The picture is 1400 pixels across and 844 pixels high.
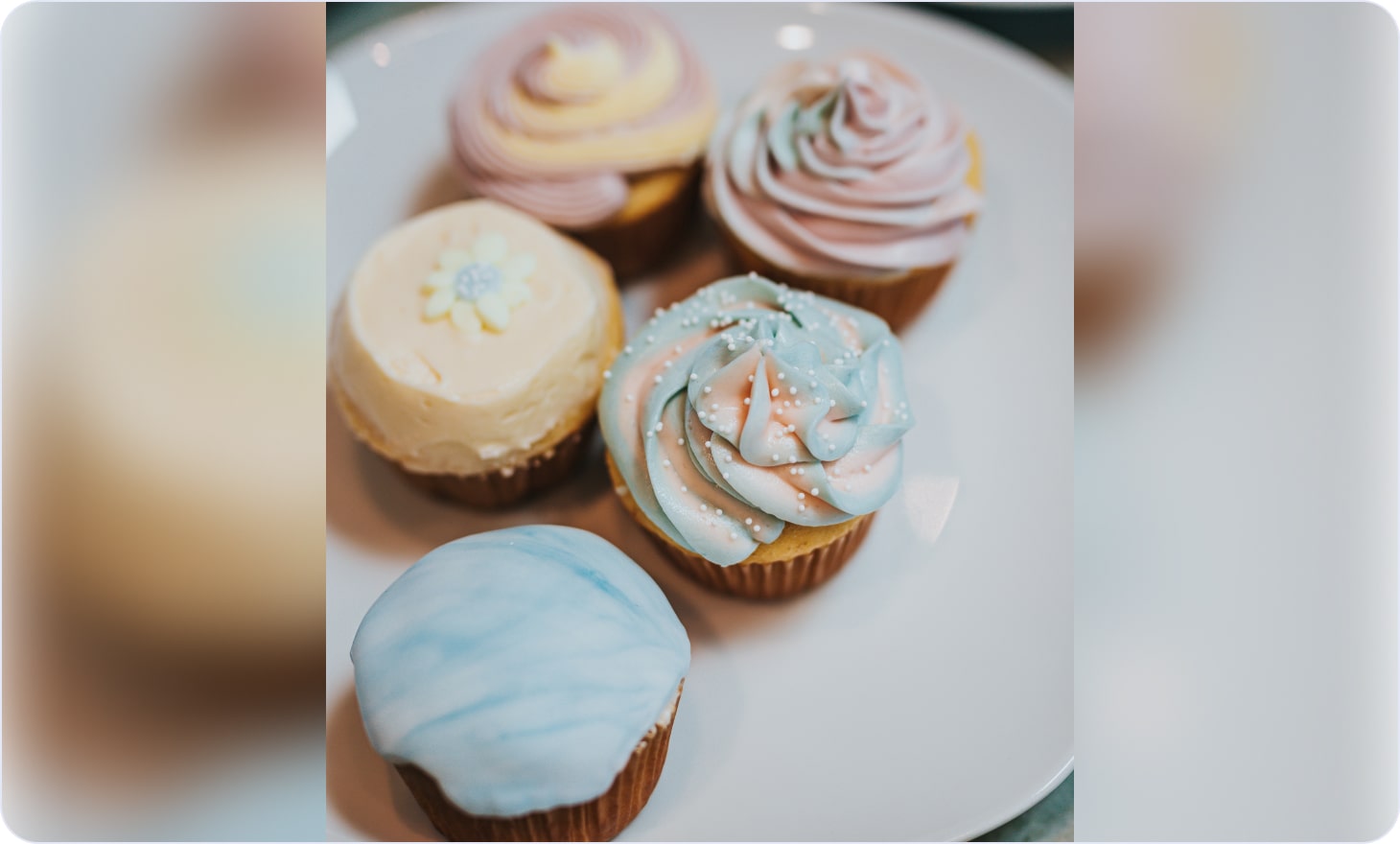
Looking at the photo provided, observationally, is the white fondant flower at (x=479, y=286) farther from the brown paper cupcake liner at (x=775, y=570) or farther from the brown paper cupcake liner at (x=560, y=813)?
the brown paper cupcake liner at (x=560, y=813)

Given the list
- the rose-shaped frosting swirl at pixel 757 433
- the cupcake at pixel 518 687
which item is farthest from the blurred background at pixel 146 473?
the rose-shaped frosting swirl at pixel 757 433

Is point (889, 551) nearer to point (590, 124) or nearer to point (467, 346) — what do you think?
point (467, 346)

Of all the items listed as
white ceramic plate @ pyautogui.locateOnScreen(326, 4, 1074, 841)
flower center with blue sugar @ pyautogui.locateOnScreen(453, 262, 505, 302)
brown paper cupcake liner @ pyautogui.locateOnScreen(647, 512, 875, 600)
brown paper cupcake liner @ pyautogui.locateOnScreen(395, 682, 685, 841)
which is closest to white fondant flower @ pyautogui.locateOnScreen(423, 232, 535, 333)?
flower center with blue sugar @ pyautogui.locateOnScreen(453, 262, 505, 302)

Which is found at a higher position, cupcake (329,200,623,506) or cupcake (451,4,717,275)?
cupcake (451,4,717,275)

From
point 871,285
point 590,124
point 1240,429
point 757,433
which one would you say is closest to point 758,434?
point 757,433

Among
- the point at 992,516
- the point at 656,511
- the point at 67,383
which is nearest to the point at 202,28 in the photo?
the point at 67,383

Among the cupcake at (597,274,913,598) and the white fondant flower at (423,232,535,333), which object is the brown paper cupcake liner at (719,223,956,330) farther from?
the white fondant flower at (423,232,535,333)
